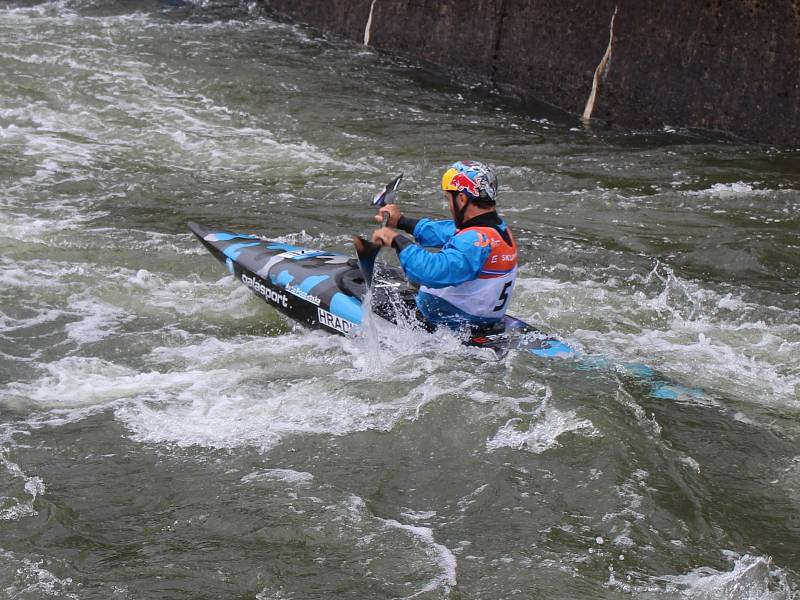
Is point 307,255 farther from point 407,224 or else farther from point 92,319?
point 92,319

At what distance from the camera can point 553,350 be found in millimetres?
5691

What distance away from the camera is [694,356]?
613cm

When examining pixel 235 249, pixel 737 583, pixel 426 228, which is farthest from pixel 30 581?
pixel 235 249

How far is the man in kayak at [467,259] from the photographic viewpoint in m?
5.43

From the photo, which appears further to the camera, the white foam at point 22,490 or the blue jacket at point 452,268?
the blue jacket at point 452,268

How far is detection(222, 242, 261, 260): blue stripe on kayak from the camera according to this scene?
7027 mm

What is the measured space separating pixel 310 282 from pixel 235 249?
83 cm

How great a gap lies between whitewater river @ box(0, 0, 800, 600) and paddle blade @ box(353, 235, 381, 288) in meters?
0.39

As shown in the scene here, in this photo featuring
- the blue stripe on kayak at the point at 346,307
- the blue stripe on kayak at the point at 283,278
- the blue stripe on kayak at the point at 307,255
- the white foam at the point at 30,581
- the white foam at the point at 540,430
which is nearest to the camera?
the white foam at the point at 30,581

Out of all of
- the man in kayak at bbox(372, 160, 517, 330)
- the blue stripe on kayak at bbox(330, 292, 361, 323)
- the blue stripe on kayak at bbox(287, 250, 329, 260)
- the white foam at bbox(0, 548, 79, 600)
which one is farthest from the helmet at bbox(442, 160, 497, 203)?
the white foam at bbox(0, 548, 79, 600)

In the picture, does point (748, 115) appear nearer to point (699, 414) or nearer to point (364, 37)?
point (699, 414)

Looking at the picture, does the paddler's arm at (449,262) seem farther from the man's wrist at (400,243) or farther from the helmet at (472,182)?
the helmet at (472,182)

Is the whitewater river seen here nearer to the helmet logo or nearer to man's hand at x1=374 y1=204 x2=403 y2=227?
man's hand at x1=374 y1=204 x2=403 y2=227

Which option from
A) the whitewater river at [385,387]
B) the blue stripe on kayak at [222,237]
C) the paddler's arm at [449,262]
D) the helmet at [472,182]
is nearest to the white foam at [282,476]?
the whitewater river at [385,387]
